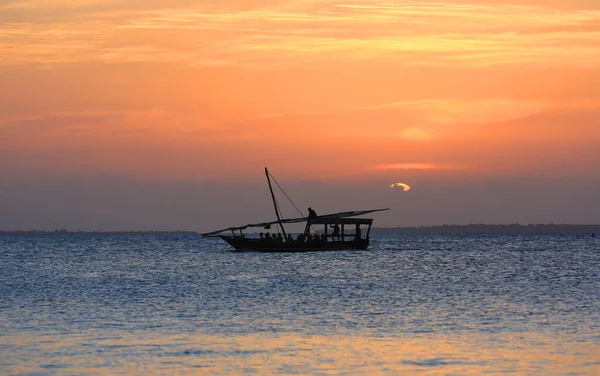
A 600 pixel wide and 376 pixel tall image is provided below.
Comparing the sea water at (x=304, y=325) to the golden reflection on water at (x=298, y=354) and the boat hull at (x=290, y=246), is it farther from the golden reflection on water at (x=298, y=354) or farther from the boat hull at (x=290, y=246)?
the boat hull at (x=290, y=246)

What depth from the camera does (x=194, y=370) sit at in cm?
2794

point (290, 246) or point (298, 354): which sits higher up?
point (290, 246)

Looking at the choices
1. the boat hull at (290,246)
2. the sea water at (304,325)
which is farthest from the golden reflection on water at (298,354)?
the boat hull at (290,246)

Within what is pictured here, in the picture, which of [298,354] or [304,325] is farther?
[304,325]

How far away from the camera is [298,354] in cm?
3089

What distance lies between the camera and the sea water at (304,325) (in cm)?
2894

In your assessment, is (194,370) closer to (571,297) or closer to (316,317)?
(316,317)

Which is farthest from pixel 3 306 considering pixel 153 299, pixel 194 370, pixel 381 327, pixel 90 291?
pixel 194 370

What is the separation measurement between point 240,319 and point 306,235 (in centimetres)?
6883

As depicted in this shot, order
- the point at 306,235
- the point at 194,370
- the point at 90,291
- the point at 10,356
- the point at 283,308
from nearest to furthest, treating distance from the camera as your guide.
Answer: the point at 194,370 → the point at 10,356 → the point at 283,308 → the point at 90,291 → the point at 306,235

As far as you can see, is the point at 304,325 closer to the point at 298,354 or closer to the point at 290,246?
the point at 298,354

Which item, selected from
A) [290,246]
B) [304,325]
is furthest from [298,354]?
[290,246]

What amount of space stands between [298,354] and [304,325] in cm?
834

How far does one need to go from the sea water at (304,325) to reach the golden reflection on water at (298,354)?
36mm
